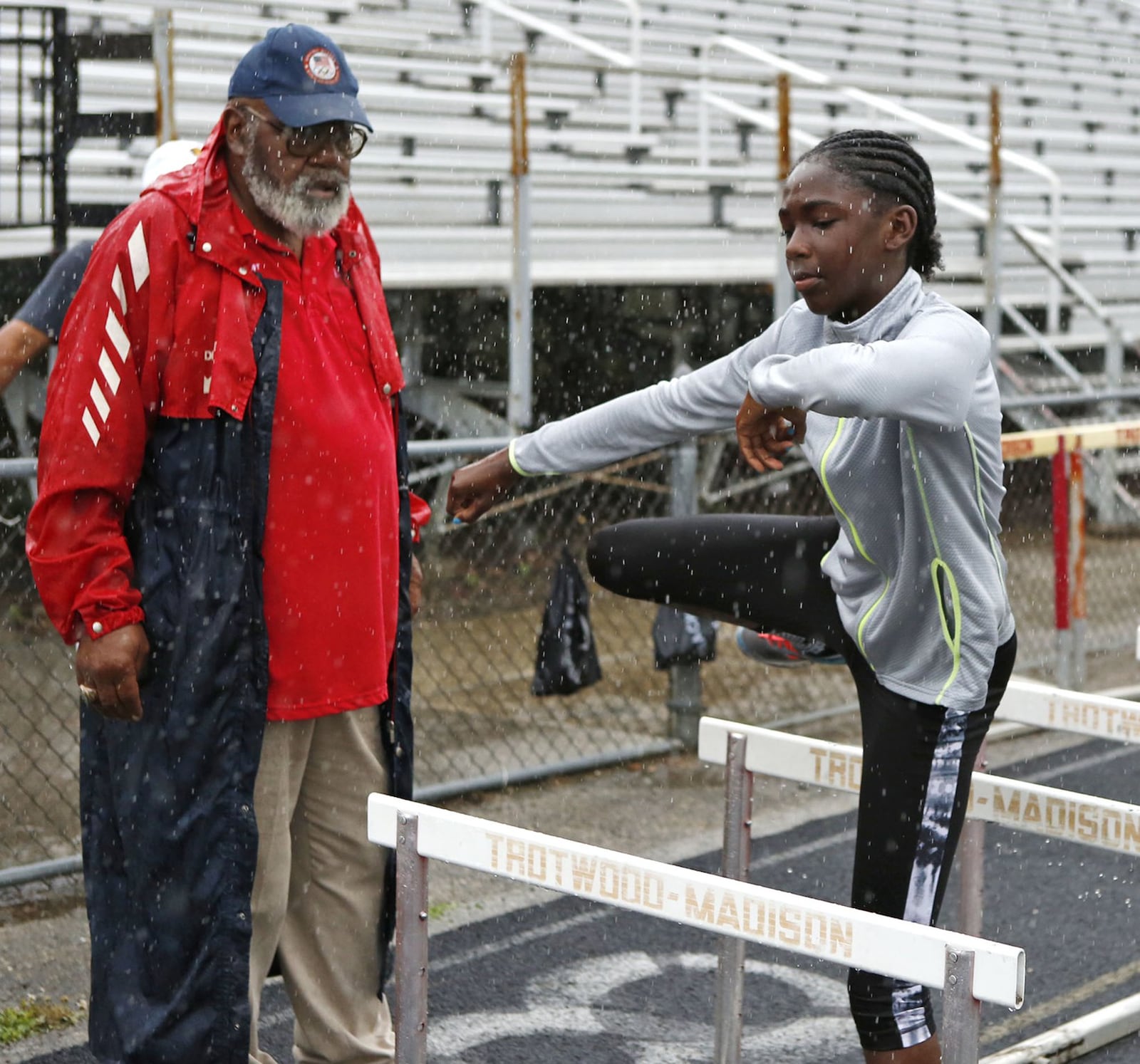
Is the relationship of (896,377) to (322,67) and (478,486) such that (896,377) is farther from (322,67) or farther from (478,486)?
(322,67)

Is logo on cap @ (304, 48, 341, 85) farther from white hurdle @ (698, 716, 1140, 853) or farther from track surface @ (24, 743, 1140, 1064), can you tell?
track surface @ (24, 743, 1140, 1064)

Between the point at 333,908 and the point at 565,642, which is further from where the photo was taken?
the point at 565,642

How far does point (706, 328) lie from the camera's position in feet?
42.4

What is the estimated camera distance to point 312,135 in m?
3.10

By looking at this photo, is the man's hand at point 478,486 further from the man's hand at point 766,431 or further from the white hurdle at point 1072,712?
the white hurdle at point 1072,712

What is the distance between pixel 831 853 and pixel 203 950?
115 inches

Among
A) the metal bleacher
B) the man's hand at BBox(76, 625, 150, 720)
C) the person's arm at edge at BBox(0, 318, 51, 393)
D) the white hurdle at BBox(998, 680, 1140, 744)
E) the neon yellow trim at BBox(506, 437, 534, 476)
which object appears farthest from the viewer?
the metal bleacher

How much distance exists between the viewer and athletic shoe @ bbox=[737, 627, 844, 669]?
136 inches

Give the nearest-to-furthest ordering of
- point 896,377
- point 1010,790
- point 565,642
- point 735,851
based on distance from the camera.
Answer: point 896,377, point 1010,790, point 735,851, point 565,642

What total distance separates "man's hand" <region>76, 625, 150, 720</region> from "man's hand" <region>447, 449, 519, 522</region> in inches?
24.9

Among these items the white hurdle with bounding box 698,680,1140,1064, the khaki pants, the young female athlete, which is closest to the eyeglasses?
the young female athlete

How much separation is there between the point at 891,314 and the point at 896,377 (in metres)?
0.26

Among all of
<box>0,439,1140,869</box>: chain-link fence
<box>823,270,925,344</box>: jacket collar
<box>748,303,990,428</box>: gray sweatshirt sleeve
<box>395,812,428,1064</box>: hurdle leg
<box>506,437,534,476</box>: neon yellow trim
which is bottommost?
<box>0,439,1140,869</box>: chain-link fence

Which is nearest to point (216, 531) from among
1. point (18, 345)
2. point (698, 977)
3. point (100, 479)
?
point (100, 479)
